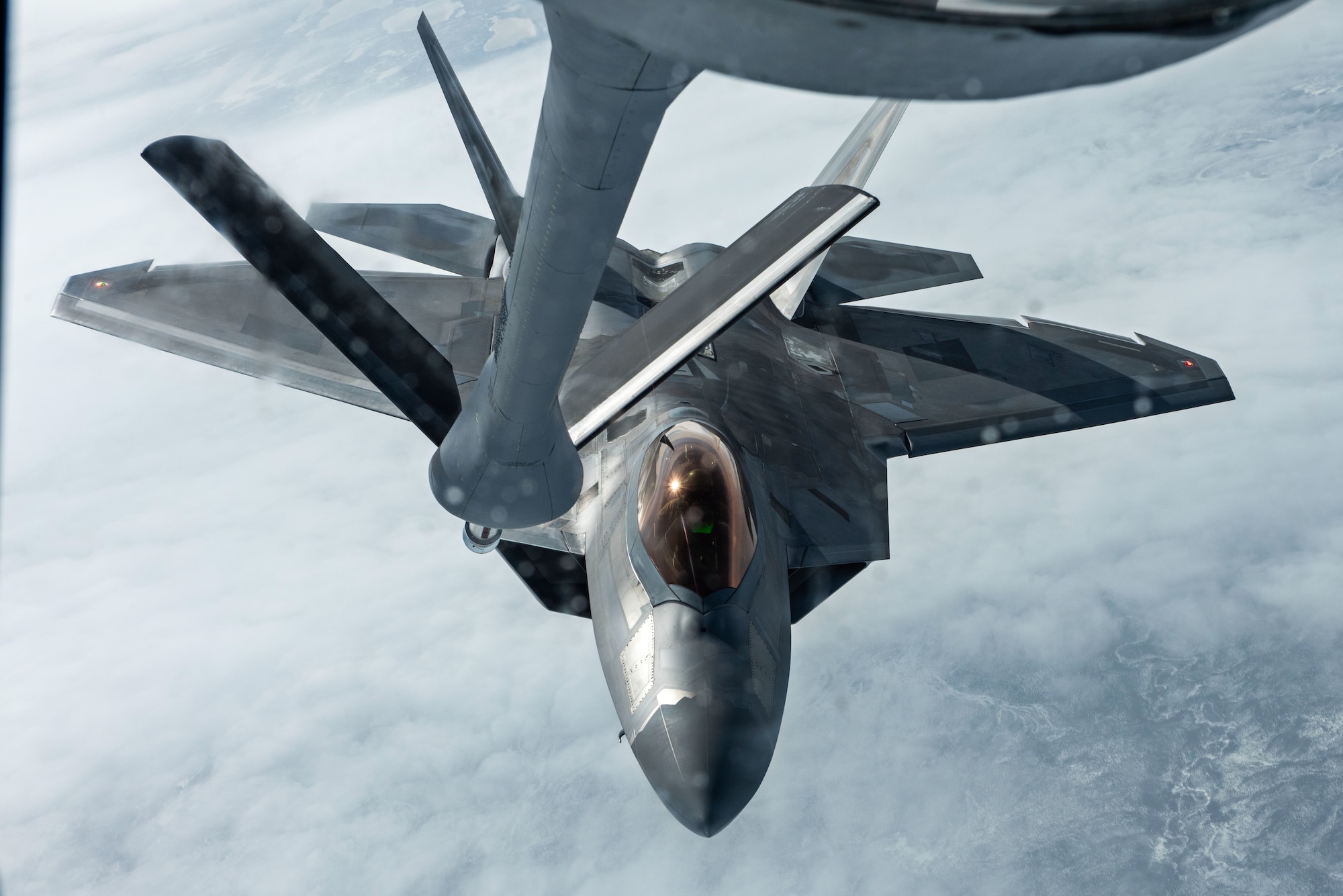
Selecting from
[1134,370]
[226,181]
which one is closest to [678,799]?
[226,181]

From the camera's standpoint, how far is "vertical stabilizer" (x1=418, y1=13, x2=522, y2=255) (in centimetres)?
1424

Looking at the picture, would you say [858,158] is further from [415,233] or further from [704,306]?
[704,306]

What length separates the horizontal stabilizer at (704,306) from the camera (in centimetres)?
551

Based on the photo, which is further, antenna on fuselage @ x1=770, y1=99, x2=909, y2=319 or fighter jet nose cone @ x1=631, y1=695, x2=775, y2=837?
antenna on fuselage @ x1=770, y1=99, x2=909, y2=319

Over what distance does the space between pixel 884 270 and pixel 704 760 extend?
1451cm

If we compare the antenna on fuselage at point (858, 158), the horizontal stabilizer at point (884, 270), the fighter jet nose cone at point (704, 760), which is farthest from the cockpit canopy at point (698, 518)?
the horizontal stabilizer at point (884, 270)

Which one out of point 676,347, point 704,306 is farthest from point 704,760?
point 704,306

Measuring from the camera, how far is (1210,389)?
16078 mm

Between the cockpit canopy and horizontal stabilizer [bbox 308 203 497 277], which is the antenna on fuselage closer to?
the cockpit canopy

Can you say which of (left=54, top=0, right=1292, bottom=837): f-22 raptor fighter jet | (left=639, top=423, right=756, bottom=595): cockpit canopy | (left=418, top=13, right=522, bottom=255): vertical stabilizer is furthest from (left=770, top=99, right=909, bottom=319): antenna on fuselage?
(left=639, top=423, right=756, bottom=595): cockpit canopy

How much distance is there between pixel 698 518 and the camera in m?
10.2

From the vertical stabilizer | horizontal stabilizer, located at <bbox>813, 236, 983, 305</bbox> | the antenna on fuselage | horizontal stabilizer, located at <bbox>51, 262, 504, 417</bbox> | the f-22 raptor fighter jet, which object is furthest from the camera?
horizontal stabilizer, located at <bbox>813, 236, 983, 305</bbox>

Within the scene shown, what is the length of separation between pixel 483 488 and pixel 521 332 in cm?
150

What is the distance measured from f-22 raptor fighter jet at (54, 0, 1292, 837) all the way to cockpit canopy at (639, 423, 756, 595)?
0.04 meters
